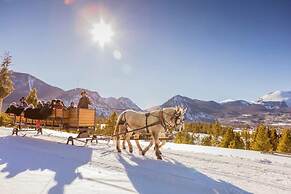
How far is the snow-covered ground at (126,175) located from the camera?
7414 millimetres

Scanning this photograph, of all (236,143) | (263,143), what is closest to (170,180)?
(263,143)

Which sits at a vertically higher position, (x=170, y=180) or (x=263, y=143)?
(x=170, y=180)

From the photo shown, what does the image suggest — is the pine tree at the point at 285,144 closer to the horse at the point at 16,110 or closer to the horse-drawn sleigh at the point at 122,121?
the horse-drawn sleigh at the point at 122,121

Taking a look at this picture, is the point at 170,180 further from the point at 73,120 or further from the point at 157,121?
the point at 73,120

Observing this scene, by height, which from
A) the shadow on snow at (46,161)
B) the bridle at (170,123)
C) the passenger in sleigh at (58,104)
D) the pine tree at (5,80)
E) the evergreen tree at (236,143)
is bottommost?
the evergreen tree at (236,143)

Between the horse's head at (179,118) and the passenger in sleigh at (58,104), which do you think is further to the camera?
the passenger in sleigh at (58,104)

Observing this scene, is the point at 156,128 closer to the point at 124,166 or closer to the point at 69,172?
the point at 124,166

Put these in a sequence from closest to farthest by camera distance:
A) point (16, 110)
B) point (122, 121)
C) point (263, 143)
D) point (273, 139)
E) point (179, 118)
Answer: point (179, 118), point (122, 121), point (16, 110), point (263, 143), point (273, 139)

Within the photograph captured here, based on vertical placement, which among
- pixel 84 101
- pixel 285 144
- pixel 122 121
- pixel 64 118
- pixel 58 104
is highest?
pixel 84 101

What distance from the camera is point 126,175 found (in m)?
8.84

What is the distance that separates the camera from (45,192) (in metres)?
6.80

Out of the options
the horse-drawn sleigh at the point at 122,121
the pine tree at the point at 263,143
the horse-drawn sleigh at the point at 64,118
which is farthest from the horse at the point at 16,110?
the pine tree at the point at 263,143

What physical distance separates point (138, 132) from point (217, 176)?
19.6 ft

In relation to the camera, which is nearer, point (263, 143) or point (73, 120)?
point (73, 120)
